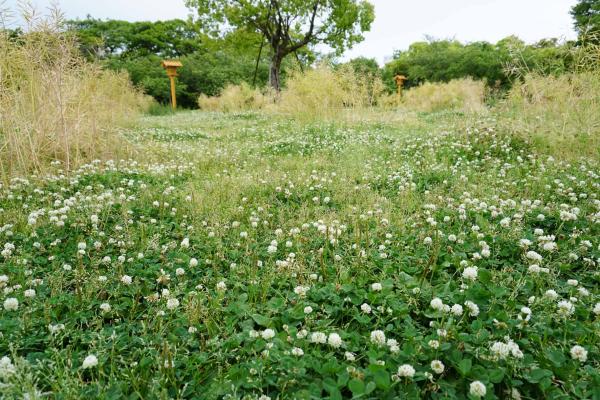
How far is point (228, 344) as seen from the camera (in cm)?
167

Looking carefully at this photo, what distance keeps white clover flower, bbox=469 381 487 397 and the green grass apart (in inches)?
4.1

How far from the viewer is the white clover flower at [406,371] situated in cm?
138

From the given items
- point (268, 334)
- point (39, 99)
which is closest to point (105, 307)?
point (268, 334)

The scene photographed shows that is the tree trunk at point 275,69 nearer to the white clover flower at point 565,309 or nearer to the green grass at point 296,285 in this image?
the green grass at point 296,285

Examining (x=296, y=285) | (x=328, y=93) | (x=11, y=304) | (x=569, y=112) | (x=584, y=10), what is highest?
(x=584, y=10)

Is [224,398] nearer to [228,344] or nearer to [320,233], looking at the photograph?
[228,344]

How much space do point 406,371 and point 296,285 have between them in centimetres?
94

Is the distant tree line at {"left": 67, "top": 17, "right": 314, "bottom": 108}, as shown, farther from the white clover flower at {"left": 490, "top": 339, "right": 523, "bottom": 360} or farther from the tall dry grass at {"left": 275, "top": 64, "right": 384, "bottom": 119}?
the white clover flower at {"left": 490, "top": 339, "right": 523, "bottom": 360}

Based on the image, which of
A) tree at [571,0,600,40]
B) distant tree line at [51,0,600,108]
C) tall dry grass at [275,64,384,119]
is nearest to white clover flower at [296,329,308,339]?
tall dry grass at [275,64,384,119]

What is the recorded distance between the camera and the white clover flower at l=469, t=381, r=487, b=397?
1.29m

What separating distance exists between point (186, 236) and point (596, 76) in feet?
20.3

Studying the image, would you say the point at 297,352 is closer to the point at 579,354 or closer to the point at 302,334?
the point at 302,334

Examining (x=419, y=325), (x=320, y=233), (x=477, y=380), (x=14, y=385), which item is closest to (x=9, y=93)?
(x=320, y=233)

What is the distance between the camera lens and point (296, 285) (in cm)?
222
